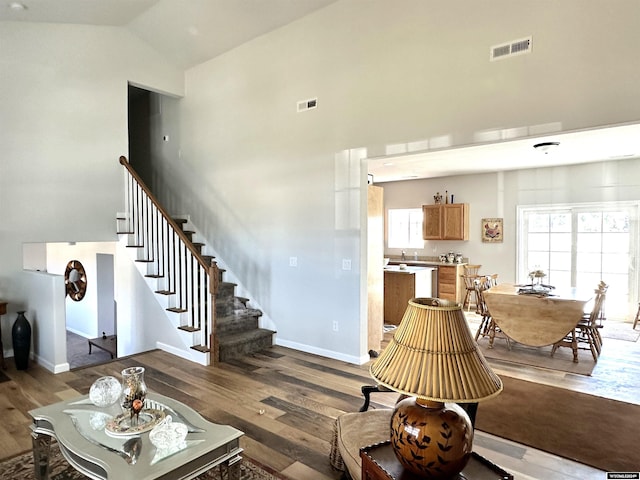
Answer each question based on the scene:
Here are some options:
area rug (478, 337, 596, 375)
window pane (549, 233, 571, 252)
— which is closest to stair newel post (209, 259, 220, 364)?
area rug (478, 337, 596, 375)

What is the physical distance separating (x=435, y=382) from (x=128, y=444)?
156cm

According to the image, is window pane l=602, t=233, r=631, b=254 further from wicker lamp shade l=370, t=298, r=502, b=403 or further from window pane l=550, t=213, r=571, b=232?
wicker lamp shade l=370, t=298, r=502, b=403

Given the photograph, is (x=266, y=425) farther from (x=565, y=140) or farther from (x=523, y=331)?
(x=565, y=140)

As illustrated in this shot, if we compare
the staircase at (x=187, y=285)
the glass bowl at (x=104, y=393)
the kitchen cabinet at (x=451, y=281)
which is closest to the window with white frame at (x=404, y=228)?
the kitchen cabinet at (x=451, y=281)

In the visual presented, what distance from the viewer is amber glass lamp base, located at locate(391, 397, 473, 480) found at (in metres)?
1.36

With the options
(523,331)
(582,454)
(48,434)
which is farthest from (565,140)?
(48,434)

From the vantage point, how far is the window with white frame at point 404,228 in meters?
9.15

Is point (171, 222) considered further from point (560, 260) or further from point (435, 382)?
point (560, 260)

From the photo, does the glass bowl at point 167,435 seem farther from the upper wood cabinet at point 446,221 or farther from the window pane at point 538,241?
the window pane at point 538,241

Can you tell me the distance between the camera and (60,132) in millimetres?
5094

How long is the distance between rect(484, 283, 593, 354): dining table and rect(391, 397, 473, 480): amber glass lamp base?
3.76 meters

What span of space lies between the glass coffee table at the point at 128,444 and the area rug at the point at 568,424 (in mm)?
2154

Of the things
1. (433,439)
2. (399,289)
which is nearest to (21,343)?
(433,439)

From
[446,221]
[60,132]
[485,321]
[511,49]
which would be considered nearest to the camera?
[511,49]
